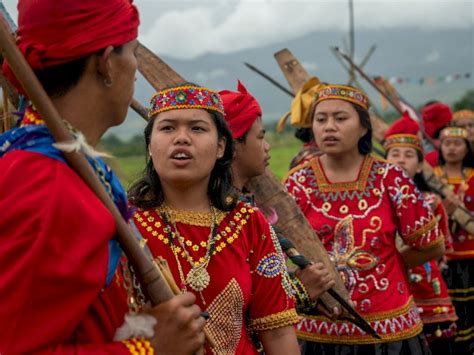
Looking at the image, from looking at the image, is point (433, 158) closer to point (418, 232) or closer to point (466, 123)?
point (466, 123)

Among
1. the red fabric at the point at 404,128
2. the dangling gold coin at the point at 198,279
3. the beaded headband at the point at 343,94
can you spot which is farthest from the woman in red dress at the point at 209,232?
the red fabric at the point at 404,128

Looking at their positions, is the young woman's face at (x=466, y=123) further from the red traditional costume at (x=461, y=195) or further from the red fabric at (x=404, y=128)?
the red fabric at (x=404, y=128)

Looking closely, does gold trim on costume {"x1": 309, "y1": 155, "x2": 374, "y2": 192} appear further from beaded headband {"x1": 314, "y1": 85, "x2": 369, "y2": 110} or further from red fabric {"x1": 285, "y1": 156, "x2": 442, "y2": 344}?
beaded headband {"x1": 314, "y1": 85, "x2": 369, "y2": 110}

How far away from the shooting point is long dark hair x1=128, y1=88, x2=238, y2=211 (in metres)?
2.58

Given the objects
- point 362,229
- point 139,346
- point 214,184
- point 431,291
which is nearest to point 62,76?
point 139,346

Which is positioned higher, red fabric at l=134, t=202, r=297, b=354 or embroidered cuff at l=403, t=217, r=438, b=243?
red fabric at l=134, t=202, r=297, b=354

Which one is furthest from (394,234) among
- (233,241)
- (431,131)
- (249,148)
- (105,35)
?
Result: (431,131)

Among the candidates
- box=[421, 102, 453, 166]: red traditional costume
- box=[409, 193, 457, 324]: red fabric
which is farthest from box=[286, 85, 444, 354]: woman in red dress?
box=[421, 102, 453, 166]: red traditional costume

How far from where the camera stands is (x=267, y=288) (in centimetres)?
248

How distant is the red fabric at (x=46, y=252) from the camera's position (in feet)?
4.31

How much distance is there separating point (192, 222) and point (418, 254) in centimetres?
213

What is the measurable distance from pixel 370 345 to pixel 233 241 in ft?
5.83

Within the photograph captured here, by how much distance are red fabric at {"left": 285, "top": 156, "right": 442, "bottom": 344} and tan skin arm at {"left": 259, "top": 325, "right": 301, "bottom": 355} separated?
1441 mm

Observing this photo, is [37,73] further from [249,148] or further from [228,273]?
[249,148]
